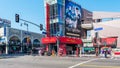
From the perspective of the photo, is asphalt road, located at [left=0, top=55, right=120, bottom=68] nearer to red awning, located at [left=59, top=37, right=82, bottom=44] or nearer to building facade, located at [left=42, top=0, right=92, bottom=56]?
red awning, located at [left=59, top=37, right=82, bottom=44]

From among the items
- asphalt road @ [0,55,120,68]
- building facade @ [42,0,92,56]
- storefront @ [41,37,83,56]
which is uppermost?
building facade @ [42,0,92,56]

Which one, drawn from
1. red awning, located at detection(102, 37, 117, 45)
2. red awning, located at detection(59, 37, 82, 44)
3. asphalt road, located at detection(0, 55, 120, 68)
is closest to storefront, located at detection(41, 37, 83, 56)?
red awning, located at detection(59, 37, 82, 44)

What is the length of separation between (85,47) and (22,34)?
27334 mm

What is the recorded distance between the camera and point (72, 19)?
70.2 m

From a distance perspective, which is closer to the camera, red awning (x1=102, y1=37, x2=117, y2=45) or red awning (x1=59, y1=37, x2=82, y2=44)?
red awning (x1=59, y1=37, x2=82, y2=44)

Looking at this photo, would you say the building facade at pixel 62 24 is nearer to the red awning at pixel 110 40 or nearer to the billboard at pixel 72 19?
the billboard at pixel 72 19

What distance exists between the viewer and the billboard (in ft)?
223

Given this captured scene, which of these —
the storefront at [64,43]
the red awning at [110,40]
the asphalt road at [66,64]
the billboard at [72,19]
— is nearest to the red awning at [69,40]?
the storefront at [64,43]

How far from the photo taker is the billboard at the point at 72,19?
68.1 metres

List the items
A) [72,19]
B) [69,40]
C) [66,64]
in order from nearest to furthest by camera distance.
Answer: [66,64] → [69,40] → [72,19]

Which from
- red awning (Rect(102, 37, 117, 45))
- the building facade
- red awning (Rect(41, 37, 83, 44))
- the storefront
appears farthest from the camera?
red awning (Rect(102, 37, 117, 45))

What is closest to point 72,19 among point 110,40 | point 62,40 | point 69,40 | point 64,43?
point 69,40

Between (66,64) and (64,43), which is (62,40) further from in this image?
(66,64)

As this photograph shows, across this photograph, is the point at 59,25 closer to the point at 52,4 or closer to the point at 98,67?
the point at 52,4
